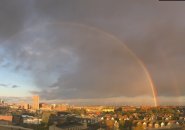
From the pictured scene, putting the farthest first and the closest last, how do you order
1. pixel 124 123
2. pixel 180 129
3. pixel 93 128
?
1. pixel 124 123
2. pixel 93 128
3. pixel 180 129

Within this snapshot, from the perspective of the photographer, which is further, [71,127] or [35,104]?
[35,104]

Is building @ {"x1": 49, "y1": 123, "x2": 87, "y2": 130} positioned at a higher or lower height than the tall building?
lower

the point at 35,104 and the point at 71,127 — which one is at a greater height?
the point at 35,104

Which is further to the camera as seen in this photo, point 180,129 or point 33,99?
point 33,99

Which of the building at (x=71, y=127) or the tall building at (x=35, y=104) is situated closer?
the building at (x=71, y=127)

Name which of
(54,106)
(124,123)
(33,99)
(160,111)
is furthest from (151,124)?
(54,106)

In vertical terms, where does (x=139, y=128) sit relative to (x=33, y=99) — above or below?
below

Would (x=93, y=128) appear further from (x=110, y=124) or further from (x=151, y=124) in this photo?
(x=151, y=124)

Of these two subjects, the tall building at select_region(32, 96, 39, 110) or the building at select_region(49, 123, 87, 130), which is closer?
the building at select_region(49, 123, 87, 130)

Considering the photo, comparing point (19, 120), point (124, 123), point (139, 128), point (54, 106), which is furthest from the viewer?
point (54, 106)

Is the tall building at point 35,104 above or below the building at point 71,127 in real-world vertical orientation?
above
